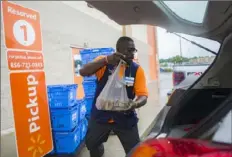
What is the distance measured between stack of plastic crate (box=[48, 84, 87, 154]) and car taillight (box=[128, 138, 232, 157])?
2.51m

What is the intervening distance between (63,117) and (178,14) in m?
2.46

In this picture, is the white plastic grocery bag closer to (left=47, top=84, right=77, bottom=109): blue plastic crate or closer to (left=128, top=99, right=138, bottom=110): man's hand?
(left=128, top=99, right=138, bottom=110): man's hand

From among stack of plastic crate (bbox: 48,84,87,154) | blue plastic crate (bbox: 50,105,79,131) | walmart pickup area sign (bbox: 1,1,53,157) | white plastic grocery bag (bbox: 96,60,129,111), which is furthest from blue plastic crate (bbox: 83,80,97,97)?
white plastic grocery bag (bbox: 96,60,129,111)

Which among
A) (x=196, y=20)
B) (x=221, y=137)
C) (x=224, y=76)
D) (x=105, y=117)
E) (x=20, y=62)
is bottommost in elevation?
(x=105, y=117)

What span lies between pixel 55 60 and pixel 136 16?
369 centimetres

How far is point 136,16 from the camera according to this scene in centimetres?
197

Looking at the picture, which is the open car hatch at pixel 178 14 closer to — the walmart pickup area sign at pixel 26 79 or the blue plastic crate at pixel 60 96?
the walmart pickup area sign at pixel 26 79

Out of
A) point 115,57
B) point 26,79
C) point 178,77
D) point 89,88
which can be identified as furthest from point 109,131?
point 178,77

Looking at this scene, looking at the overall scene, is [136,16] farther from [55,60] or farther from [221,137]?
[55,60]

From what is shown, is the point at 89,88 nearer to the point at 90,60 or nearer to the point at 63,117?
the point at 90,60

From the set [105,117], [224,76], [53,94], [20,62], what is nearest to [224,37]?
[224,76]

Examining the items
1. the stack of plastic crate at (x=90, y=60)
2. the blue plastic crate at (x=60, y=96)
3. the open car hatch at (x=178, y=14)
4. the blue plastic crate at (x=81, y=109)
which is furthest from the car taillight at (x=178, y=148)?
the stack of plastic crate at (x=90, y=60)

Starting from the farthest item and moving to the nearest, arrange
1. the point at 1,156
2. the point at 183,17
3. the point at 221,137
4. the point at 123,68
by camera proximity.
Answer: the point at 1,156 → the point at 123,68 → the point at 183,17 → the point at 221,137

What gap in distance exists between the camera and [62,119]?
384cm
